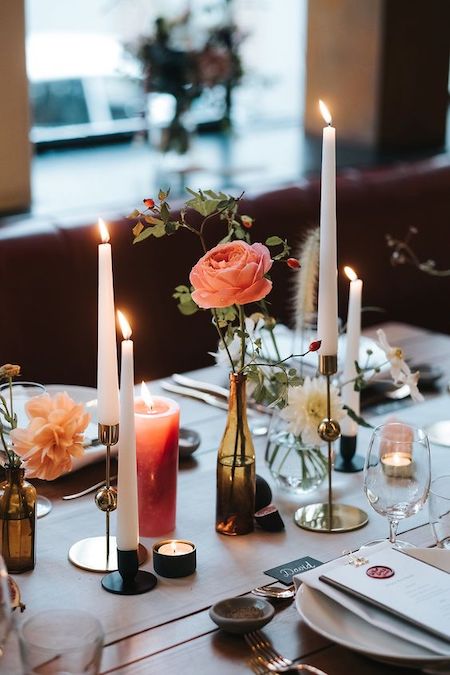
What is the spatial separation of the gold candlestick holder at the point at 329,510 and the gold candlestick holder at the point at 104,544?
247mm

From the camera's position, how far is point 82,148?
3.98 m

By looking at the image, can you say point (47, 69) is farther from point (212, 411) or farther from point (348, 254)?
point (212, 411)

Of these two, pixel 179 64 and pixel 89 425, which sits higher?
pixel 179 64

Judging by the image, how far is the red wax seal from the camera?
127 centimetres

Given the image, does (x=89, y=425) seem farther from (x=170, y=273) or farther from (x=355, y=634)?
(x=170, y=273)

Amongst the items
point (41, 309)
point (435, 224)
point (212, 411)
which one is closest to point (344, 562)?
point (212, 411)

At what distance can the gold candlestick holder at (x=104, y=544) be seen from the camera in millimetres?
1345

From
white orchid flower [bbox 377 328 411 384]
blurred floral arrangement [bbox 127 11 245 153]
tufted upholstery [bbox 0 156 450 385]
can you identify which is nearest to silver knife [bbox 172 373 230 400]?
white orchid flower [bbox 377 328 411 384]

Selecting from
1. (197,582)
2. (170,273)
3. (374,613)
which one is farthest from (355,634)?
(170,273)

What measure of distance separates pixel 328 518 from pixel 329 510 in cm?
1

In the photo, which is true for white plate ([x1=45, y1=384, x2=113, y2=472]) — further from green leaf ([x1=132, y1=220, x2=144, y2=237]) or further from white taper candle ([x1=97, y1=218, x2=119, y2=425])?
green leaf ([x1=132, y1=220, x2=144, y2=237])

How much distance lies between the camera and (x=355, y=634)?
1.21 m

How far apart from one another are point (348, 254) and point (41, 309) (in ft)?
3.10

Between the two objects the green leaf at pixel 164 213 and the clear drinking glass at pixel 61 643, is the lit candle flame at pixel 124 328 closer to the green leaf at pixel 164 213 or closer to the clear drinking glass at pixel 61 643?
the green leaf at pixel 164 213
